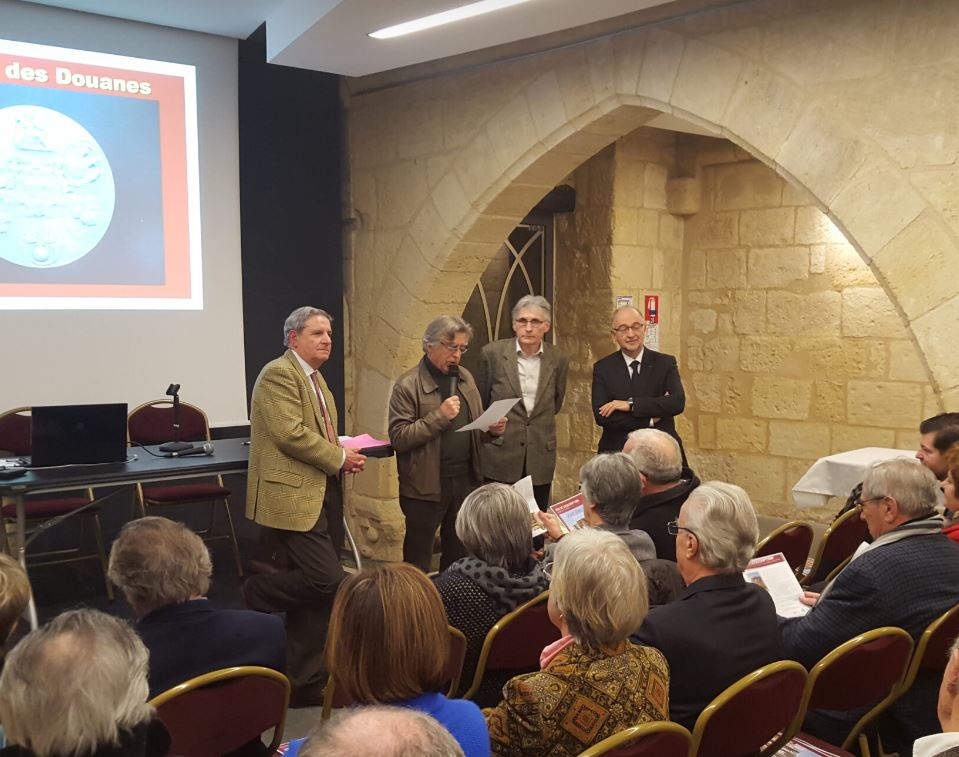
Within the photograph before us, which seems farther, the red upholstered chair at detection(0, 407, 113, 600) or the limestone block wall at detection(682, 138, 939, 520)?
the limestone block wall at detection(682, 138, 939, 520)

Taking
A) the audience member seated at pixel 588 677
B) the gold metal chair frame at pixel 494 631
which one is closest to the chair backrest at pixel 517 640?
the gold metal chair frame at pixel 494 631

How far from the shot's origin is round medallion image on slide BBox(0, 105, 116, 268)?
184 inches

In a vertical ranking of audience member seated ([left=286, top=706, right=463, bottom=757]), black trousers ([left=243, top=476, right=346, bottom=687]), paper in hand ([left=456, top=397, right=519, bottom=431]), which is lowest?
black trousers ([left=243, top=476, right=346, bottom=687])

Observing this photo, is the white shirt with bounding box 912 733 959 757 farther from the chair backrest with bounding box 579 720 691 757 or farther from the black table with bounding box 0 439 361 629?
the black table with bounding box 0 439 361 629

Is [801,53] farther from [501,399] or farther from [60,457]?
[60,457]

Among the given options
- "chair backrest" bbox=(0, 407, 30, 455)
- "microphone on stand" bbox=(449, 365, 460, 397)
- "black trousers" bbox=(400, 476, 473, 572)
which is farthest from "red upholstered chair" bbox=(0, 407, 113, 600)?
"microphone on stand" bbox=(449, 365, 460, 397)

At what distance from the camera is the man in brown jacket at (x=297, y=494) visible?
3.44 meters

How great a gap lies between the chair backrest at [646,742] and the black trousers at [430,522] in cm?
241

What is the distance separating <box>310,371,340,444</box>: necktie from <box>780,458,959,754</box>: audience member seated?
1993mm

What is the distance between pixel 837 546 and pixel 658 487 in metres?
0.81

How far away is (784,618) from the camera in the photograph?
2.48 m

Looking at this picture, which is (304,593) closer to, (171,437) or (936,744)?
(171,437)

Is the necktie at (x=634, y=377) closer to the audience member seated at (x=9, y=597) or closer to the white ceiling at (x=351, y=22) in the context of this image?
the white ceiling at (x=351, y=22)

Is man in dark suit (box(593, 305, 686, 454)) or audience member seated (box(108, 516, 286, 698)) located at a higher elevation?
man in dark suit (box(593, 305, 686, 454))
